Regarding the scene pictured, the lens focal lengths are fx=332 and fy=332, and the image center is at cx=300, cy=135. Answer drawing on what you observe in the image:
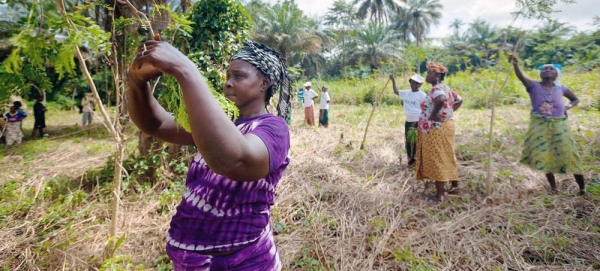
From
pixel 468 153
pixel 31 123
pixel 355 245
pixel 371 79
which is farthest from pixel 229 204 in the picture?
pixel 371 79

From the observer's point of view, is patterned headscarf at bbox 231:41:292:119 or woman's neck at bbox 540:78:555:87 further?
woman's neck at bbox 540:78:555:87

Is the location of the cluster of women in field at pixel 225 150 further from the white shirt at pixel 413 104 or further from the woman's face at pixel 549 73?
the white shirt at pixel 413 104

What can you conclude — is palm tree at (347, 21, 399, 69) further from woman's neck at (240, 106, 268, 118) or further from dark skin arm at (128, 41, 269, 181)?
dark skin arm at (128, 41, 269, 181)

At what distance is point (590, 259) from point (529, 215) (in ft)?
2.31

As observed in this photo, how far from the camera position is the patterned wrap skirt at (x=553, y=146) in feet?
11.9

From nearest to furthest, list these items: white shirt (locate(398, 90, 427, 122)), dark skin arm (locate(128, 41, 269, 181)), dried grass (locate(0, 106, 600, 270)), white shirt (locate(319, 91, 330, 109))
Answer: dark skin arm (locate(128, 41, 269, 181)), dried grass (locate(0, 106, 600, 270)), white shirt (locate(398, 90, 427, 122)), white shirt (locate(319, 91, 330, 109))

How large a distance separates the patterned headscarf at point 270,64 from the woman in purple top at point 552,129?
327cm

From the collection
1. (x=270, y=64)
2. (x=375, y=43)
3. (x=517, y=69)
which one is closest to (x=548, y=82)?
(x=517, y=69)

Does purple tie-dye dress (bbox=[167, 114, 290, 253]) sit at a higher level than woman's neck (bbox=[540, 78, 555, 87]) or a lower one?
lower

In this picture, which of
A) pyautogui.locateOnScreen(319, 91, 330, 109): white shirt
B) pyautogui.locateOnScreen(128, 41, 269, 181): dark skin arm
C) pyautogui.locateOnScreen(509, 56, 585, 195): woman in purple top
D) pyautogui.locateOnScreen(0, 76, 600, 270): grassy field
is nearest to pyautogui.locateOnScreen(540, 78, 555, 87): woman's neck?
pyautogui.locateOnScreen(509, 56, 585, 195): woman in purple top

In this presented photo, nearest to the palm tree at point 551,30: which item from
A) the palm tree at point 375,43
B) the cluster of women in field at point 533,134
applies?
the cluster of women in field at point 533,134

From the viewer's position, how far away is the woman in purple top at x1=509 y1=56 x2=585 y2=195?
12.0 feet

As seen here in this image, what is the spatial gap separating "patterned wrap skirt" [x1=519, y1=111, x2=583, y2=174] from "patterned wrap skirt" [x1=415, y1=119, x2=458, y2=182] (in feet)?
3.18

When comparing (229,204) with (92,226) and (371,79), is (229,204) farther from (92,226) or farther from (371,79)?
(371,79)
